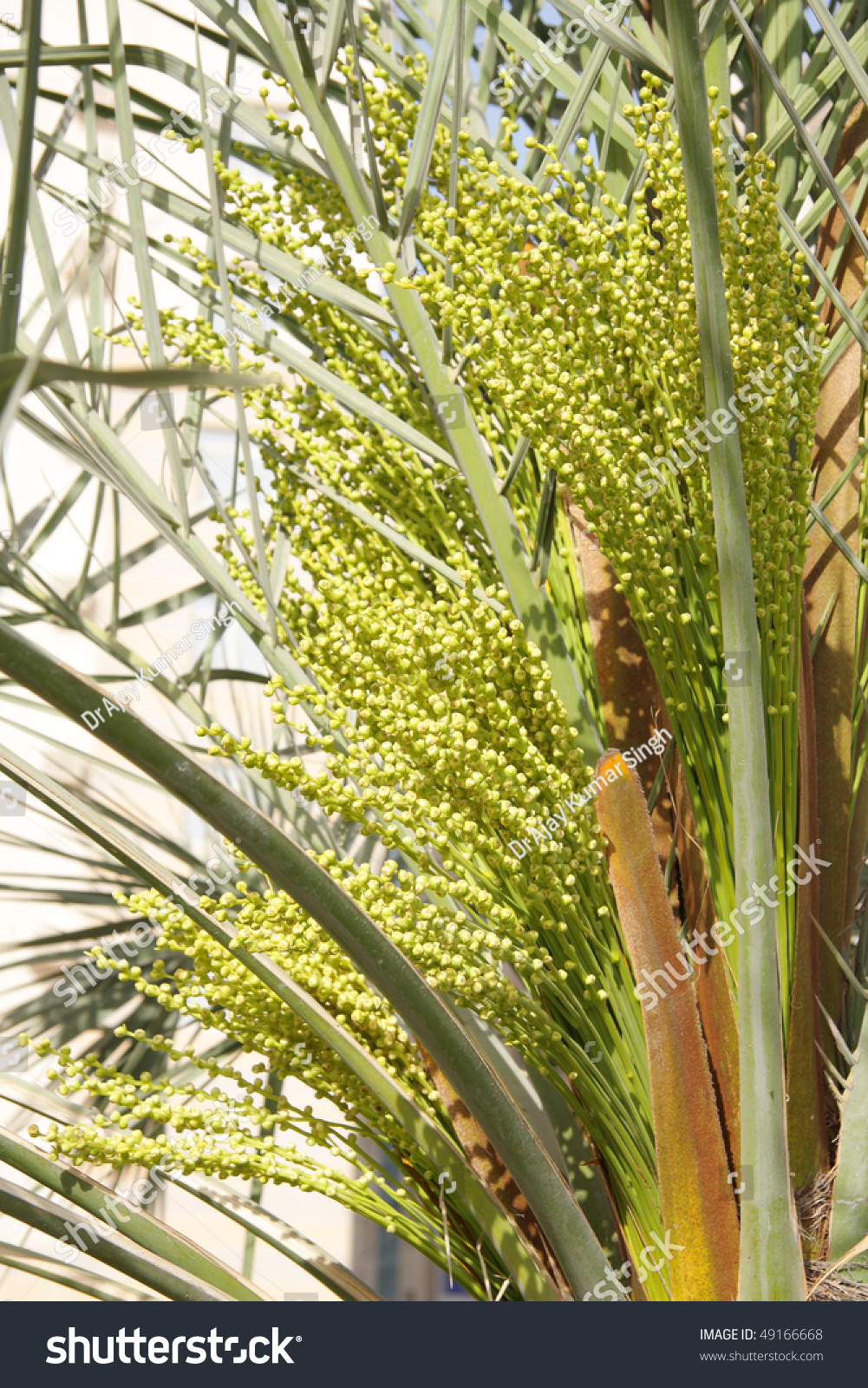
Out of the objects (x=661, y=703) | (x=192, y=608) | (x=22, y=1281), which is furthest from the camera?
(x=192, y=608)

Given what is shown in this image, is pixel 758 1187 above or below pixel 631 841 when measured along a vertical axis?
below

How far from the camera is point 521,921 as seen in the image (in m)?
0.62

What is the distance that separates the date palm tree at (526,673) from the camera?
21.7 inches

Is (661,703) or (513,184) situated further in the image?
(661,703)

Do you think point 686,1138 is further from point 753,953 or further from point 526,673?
point 526,673

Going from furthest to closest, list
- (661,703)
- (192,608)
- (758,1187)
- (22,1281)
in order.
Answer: (192,608), (22,1281), (661,703), (758,1187)

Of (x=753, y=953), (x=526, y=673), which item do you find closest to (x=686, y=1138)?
(x=753, y=953)

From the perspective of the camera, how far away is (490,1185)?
0.64 meters

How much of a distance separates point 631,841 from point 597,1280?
242 mm

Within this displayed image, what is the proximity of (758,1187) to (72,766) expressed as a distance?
2081 millimetres

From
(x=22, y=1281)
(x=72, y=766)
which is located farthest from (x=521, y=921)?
(x=22, y=1281)

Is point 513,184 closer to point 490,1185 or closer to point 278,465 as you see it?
point 278,465

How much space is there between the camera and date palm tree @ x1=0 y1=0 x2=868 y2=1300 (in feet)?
1.81
